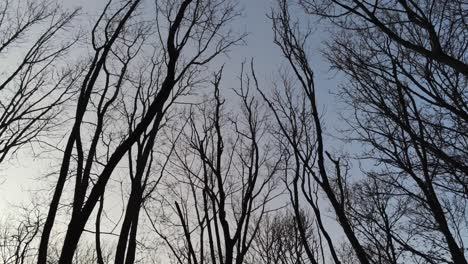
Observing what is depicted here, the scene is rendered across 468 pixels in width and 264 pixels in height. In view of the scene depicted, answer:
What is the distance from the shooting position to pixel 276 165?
716 centimetres

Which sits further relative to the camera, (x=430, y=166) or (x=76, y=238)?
(x=430, y=166)

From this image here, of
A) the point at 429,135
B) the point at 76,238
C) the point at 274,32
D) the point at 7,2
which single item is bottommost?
the point at 76,238

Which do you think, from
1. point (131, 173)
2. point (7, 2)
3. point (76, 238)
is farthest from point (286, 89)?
point (7, 2)

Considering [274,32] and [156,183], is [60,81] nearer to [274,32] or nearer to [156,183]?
[156,183]

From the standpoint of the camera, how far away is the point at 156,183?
8.02 metres

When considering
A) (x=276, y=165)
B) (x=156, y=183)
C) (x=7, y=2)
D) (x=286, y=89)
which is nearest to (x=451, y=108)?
(x=286, y=89)

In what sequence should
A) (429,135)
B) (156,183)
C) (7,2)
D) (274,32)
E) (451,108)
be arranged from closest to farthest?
1. (451,108)
2. (429,135)
3. (274,32)
4. (156,183)
5. (7,2)

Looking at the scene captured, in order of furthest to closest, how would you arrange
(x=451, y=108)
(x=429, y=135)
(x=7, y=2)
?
(x=7, y=2)
(x=429, y=135)
(x=451, y=108)

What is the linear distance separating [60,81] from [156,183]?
489cm

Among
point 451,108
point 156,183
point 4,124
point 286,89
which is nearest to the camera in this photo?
point 451,108

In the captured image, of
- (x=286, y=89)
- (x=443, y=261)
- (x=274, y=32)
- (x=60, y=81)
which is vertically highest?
(x=60, y=81)

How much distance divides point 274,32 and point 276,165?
8.22 ft

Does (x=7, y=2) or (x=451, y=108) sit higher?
(x=7, y=2)

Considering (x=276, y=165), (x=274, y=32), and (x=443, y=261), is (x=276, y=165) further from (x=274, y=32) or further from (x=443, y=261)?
(x=443, y=261)
